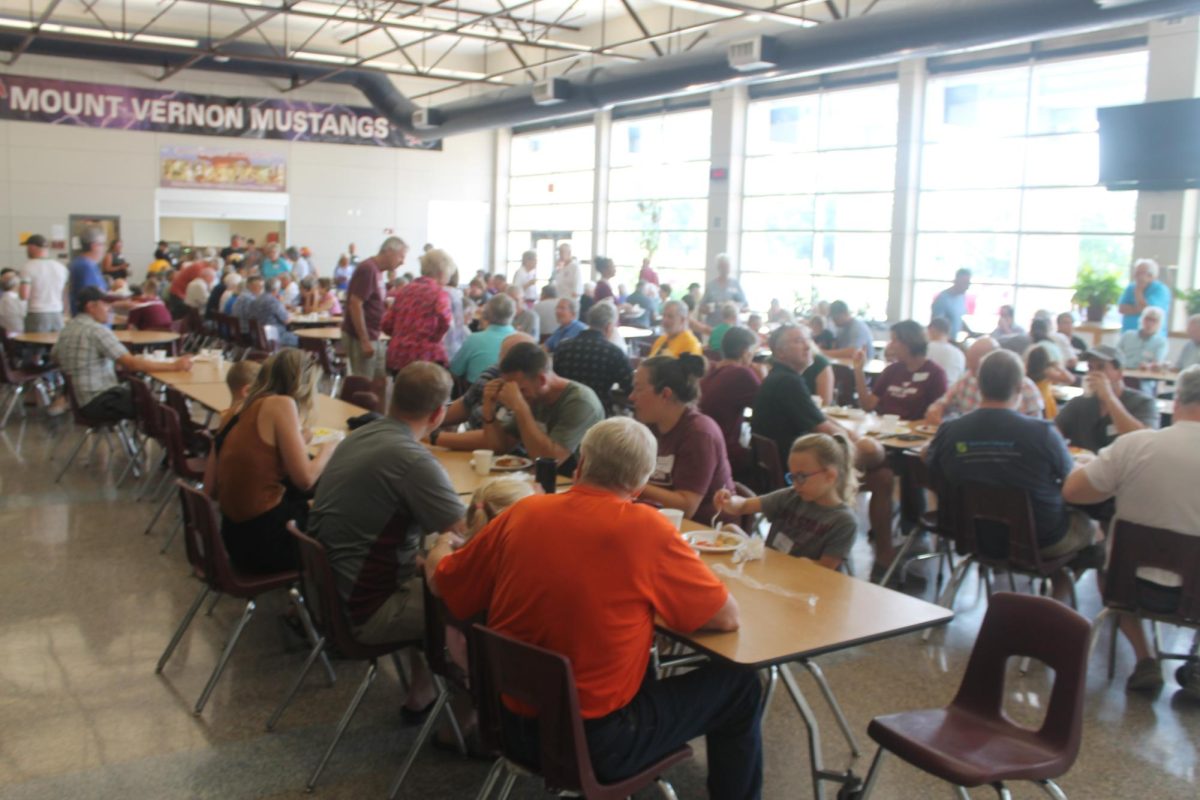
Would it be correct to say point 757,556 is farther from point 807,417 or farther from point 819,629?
point 807,417

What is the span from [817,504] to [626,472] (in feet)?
4.90

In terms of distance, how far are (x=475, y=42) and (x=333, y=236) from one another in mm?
4576

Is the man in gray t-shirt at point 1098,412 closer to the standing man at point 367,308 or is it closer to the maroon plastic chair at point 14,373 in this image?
the standing man at point 367,308

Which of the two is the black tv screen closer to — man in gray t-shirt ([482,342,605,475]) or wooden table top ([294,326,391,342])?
wooden table top ([294,326,391,342])

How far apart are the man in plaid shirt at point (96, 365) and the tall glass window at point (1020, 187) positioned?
946 centimetres

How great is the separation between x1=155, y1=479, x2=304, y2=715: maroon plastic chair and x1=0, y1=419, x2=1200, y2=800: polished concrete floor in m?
0.21

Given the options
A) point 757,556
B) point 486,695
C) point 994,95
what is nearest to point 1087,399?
point 757,556

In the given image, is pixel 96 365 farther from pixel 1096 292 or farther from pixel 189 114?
pixel 189 114

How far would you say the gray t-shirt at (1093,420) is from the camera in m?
5.72

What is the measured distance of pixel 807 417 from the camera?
17.4 feet

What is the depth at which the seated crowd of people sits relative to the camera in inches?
97.7

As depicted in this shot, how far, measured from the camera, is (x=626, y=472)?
2.55m

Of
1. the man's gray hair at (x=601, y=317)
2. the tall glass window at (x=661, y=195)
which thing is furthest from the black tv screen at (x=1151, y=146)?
the tall glass window at (x=661, y=195)

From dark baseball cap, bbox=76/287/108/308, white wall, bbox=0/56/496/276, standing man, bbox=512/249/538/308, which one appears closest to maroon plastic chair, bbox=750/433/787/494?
dark baseball cap, bbox=76/287/108/308
